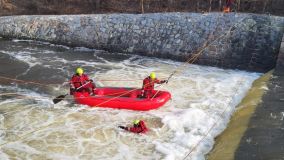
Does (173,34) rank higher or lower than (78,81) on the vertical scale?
higher

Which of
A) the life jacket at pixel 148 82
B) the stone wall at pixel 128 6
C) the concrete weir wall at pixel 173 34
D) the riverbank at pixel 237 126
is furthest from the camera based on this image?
the stone wall at pixel 128 6

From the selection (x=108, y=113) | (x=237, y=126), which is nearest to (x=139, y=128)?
(x=108, y=113)

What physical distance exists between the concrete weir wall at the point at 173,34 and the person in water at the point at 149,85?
5567 mm

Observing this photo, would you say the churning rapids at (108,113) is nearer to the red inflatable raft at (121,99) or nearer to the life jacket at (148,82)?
the red inflatable raft at (121,99)

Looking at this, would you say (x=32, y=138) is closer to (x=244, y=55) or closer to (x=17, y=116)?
(x=17, y=116)

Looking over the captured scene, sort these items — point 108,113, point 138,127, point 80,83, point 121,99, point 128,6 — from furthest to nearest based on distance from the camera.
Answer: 1. point 128,6
2. point 80,83
3. point 121,99
4. point 108,113
5. point 138,127

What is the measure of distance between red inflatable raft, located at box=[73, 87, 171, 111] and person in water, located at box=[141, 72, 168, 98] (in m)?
0.21

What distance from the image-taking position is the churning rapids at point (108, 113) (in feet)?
33.1

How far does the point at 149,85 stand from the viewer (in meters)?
12.5

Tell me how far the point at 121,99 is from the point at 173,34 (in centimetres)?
686

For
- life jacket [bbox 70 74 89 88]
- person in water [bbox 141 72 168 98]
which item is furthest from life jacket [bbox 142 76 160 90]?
life jacket [bbox 70 74 89 88]

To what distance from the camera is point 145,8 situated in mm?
21641

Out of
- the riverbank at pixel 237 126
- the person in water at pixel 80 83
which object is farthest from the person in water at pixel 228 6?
the person in water at pixel 80 83

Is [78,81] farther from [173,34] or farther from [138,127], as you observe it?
[173,34]
